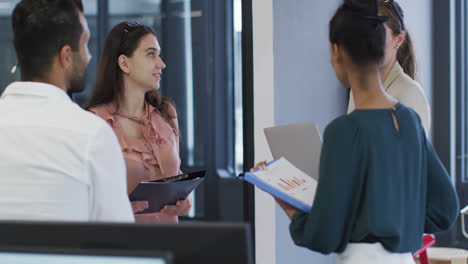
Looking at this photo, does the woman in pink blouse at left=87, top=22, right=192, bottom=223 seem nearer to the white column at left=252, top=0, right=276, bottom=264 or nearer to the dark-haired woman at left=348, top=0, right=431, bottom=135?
the white column at left=252, top=0, right=276, bottom=264

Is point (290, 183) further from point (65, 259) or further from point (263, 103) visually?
point (263, 103)

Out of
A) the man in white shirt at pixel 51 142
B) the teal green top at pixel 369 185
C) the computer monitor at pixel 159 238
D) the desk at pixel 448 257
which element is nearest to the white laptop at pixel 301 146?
the teal green top at pixel 369 185

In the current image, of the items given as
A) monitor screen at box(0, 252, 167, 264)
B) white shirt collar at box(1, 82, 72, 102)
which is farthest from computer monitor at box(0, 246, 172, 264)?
white shirt collar at box(1, 82, 72, 102)

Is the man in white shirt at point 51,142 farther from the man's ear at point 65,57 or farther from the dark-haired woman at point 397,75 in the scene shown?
the dark-haired woman at point 397,75

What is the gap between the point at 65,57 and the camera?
1.16 meters

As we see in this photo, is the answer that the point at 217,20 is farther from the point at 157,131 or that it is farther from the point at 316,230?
the point at 316,230

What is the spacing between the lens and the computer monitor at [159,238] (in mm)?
691

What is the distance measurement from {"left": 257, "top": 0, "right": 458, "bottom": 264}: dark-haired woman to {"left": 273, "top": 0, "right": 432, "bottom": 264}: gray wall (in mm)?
1380

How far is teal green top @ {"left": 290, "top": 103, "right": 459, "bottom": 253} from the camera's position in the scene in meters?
1.32

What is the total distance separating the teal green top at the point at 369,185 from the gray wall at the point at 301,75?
1436mm

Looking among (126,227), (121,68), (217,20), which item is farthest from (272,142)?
(217,20)

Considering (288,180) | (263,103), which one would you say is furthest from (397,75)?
(263,103)

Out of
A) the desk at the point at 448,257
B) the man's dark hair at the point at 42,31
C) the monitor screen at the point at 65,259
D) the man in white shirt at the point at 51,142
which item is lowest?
the desk at the point at 448,257

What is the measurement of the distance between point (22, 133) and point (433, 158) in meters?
1.08
